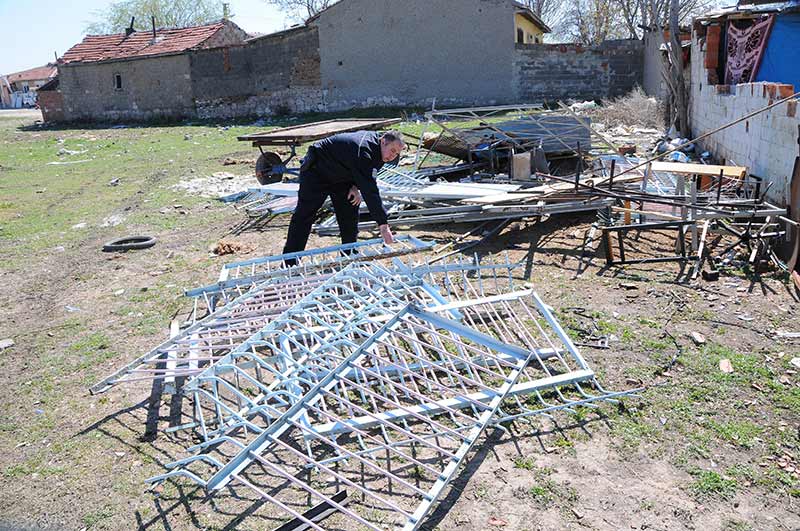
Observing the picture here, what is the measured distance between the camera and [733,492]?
9.35 ft

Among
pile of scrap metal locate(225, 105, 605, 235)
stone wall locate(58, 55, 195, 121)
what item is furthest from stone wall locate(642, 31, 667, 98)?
stone wall locate(58, 55, 195, 121)

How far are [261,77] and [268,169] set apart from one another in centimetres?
1464

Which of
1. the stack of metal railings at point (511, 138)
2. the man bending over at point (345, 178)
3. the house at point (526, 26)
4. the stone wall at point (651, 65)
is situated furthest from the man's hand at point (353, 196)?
the house at point (526, 26)

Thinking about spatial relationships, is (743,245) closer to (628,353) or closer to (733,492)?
(628,353)

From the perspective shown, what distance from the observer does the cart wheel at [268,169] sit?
10016 mm

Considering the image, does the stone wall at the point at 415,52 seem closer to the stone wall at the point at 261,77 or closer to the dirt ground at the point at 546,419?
the stone wall at the point at 261,77

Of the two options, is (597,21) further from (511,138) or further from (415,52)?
(511,138)

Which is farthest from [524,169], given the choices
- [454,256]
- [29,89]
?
[29,89]

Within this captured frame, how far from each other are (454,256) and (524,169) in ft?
8.13

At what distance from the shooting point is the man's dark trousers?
547cm

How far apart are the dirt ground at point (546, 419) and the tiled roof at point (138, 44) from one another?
797 inches

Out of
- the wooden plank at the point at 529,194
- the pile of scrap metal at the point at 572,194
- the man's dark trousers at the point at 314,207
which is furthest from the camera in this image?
the wooden plank at the point at 529,194

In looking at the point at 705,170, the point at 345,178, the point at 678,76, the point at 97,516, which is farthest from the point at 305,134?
the point at 678,76

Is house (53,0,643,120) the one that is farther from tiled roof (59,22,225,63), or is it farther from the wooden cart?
the wooden cart
